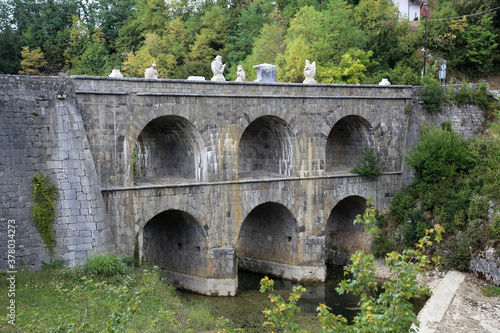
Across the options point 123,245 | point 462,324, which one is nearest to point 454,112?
point 462,324

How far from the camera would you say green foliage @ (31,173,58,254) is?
19344 millimetres

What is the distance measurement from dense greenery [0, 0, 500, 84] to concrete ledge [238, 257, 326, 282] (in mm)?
12208

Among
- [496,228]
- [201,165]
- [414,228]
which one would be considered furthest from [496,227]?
[201,165]

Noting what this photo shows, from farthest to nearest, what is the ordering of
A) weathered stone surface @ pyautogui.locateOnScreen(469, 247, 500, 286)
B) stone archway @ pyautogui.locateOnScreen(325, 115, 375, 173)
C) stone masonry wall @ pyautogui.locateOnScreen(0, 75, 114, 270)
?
1. stone archway @ pyautogui.locateOnScreen(325, 115, 375, 173)
2. weathered stone surface @ pyautogui.locateOnScreen(469, 247, 500, 286)
3. stone masonry wall @ pyautogui.locateOnScreen(0, 75, 114, 270)

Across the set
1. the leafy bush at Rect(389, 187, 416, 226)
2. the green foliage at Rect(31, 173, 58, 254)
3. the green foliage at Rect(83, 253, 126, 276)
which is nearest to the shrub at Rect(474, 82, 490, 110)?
the leafy bush at Rect(389, 187, 416, 226)

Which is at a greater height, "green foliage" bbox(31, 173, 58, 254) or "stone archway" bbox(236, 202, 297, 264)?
"green foliage" bbox(31, 173, 58, 254)

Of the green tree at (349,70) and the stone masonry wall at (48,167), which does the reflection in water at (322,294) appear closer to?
the stone masonry wall at (48,167)

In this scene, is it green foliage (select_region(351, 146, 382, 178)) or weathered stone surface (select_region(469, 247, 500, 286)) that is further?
green foliage (select_region(351, 146, 382, 178))

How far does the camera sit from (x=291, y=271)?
91.1ft

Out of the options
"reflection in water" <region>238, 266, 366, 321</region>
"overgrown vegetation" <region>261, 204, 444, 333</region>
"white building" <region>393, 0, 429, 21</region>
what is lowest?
"reflection in water" <region>238, 266, 366, 321</region>

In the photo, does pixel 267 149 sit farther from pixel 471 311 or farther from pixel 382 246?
pixel 471 311

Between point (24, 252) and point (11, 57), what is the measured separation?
35757mm

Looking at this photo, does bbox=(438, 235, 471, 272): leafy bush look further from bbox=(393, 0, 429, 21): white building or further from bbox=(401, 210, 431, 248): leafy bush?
bbox=(393, 0, 429, 21): white building

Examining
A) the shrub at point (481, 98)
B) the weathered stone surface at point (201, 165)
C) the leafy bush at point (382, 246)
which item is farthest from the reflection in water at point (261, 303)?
the shrub at point (481, 98)
